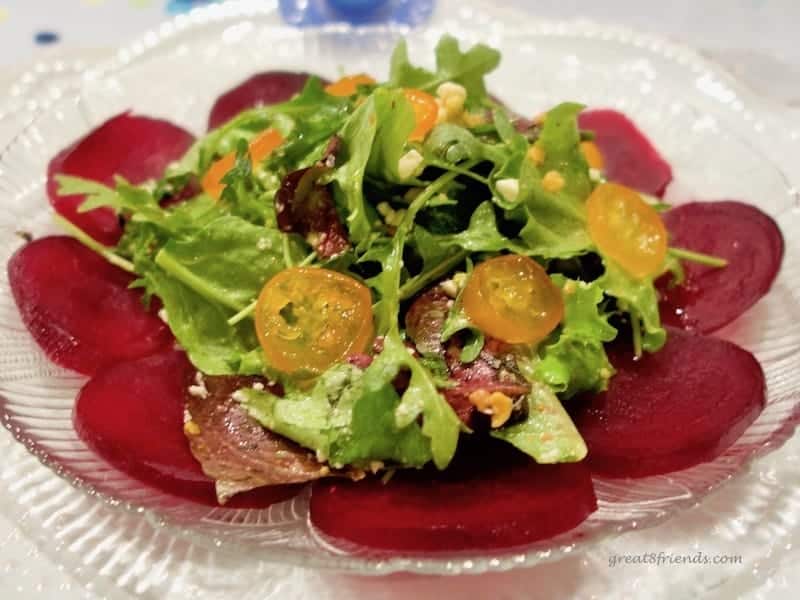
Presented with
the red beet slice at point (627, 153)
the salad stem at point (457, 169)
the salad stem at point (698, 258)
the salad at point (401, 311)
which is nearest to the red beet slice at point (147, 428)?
the salad at point (401, 311)

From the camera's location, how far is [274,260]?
1.76 meters

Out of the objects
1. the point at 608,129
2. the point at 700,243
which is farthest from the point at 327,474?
the point at 608,129

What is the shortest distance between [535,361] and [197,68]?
1.65 m

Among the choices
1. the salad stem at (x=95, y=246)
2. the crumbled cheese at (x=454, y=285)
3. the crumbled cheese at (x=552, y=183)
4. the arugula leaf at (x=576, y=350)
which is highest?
the crumbled cheese at (x=552, y=183)

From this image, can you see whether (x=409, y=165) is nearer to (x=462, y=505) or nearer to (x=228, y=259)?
(x=228, y=259)

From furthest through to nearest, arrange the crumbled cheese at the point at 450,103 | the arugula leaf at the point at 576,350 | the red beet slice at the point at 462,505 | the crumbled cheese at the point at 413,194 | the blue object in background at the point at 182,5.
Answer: the blue object in background at the point at 182,5 → the crumbled cheese at the point at 450,103 → the crumbled cheese at the point at 413,194 → the arugula leaf at the point at 576,350 → the red beet slice at the point at 462,505

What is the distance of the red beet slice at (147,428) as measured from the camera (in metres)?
1.47

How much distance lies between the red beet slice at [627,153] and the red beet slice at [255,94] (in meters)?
0.82

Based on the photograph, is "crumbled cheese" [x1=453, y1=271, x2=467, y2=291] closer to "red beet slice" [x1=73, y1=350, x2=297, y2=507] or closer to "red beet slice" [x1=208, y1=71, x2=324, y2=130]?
"red beet slice" [x1=73, y1=350, x2=297, y2=507]

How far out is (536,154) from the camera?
1.84 metres

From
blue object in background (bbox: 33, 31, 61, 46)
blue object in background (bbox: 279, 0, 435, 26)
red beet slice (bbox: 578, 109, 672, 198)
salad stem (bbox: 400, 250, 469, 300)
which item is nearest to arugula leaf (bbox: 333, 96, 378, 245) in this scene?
salad stem (bbox: 400, 250, 469, 300)

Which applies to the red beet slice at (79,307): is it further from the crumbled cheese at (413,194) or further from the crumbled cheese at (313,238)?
the crumbled cheese at (413,194)

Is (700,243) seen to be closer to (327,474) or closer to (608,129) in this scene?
(608,129)

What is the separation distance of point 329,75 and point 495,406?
1599 mm
